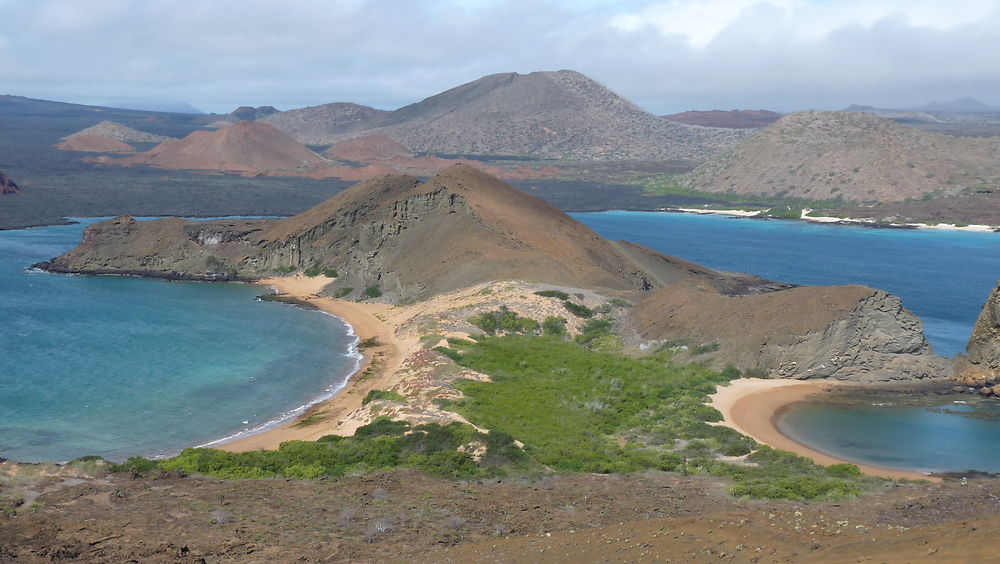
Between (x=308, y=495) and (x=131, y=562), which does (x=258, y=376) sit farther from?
(x=131, y=562)

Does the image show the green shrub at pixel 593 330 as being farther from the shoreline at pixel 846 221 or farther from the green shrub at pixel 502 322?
the shoreline at pixel 846 221

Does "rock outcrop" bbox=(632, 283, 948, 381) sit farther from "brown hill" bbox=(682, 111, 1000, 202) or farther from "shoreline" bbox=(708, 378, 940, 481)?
"brown hill" bbox=(682, 111, 1000, 202)

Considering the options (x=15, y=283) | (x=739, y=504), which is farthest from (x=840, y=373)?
(x=15, y=283)

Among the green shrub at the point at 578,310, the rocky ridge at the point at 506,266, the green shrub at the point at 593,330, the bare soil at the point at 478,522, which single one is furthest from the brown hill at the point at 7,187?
the bare soil at the point at 478,522

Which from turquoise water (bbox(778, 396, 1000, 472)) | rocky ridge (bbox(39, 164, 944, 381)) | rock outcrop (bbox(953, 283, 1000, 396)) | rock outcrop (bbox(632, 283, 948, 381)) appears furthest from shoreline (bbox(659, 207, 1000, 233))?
turquoise water (bbox(778, 396, 1000, 472))

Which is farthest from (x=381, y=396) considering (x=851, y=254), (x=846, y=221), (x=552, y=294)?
(x=846, y=221)

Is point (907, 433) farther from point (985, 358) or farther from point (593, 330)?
point (593, 330)
